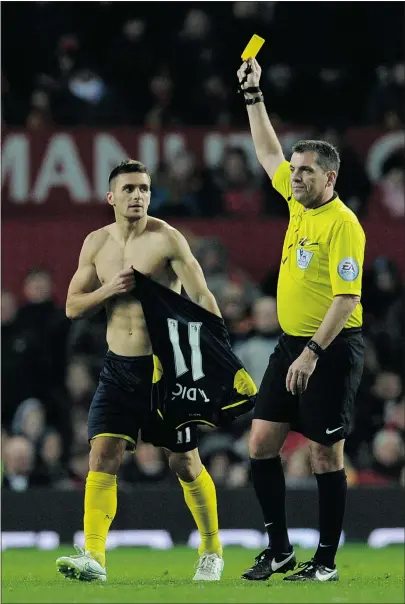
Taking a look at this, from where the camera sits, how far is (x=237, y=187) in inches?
550

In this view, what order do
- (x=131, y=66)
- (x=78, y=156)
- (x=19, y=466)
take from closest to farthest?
1. (x=19, y=466)
2. (x=78, y=156)
3. (x=131, y=66)

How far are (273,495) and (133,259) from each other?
154 cm

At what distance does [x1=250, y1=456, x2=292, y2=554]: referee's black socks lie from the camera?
7535 millimetres

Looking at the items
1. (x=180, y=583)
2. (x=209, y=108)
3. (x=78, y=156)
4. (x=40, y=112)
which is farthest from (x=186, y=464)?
(x=209, y=108)

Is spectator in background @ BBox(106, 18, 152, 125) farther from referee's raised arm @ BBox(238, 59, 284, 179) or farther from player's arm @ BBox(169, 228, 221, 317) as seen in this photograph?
player's arm @ BBox(169, 228, 221, 317)

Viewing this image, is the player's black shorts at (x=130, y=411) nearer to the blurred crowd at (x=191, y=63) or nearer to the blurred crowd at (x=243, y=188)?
the blurred crowd at (x=243, y=188)

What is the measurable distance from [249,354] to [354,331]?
4134 mm

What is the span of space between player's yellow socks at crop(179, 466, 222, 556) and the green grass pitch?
0.22 m

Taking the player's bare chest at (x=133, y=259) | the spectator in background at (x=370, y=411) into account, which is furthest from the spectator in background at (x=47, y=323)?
the player's bare chest at (x=133, y=259)

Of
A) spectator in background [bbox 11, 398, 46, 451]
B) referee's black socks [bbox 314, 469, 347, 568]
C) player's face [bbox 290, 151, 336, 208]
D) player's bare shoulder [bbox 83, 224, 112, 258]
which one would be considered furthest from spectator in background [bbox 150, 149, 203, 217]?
referee's black socks [bbox 314, 469, 347, 568]

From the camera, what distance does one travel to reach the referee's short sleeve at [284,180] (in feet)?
25.6

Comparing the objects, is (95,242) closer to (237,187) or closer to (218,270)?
(218,270)

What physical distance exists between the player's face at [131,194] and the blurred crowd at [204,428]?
398 cm

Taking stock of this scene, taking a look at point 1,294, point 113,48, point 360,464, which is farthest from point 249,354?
point 113,48
